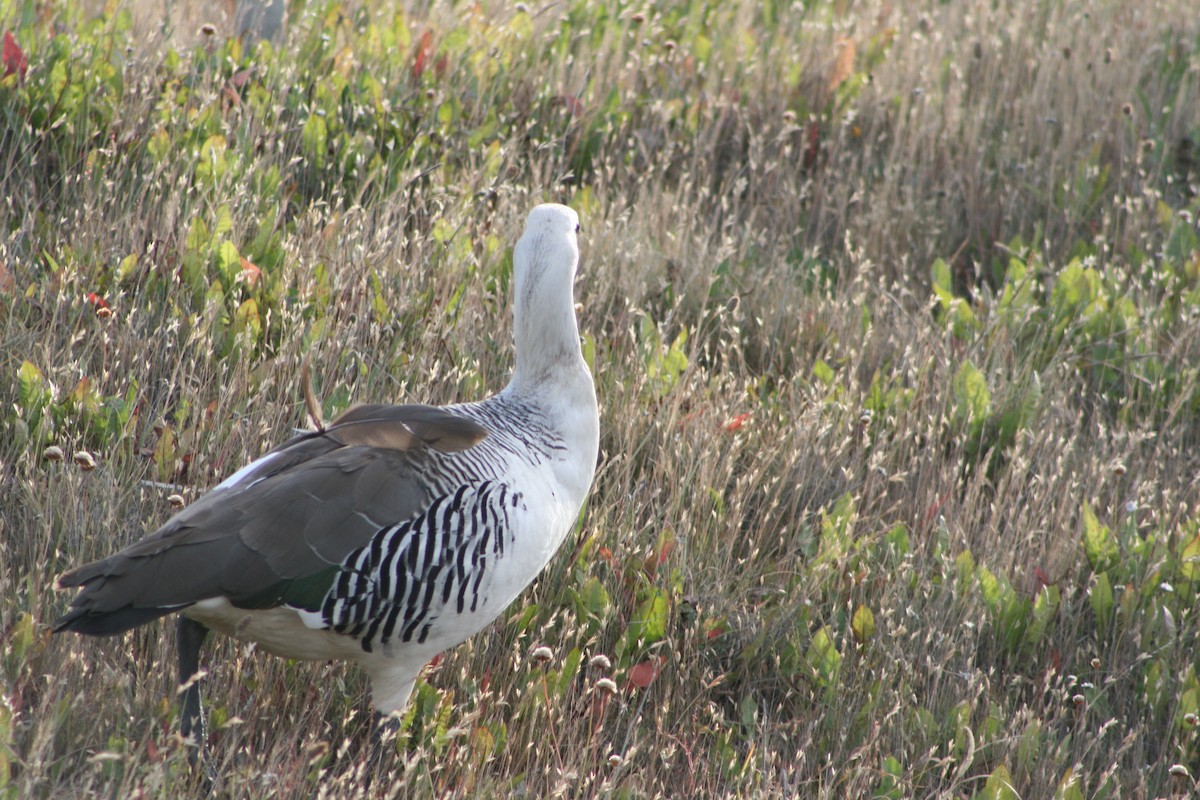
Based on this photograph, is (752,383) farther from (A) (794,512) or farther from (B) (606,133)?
(B) (606,133)

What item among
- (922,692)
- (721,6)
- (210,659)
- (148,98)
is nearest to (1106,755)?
(922,692)

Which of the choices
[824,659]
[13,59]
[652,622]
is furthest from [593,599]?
[13,59]

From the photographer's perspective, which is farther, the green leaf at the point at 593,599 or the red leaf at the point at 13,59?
the red leaf at the point at 13,59

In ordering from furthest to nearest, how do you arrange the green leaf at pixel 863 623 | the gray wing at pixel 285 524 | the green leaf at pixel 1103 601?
the green leaf at pixel 1103 601 < the green leaf at pixel 863 623 < the gray wing at pixel 285 524

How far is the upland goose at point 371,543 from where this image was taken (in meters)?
2.98

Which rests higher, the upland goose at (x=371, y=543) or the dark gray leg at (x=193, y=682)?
the upland goose at (x=371, y=543)

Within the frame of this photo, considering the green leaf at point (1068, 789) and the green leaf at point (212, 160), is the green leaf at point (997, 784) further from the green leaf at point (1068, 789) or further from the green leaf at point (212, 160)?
the green leaf at point (212, 160)

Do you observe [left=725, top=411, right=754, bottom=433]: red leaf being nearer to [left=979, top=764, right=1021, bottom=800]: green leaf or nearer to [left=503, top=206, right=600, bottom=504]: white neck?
[left=503, top=206, right=600, bottom=504]: white neck

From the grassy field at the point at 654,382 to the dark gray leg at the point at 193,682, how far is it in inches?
3.4

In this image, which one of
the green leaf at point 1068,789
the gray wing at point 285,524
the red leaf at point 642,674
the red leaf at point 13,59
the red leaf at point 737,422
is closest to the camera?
the gray wing at point 285,524

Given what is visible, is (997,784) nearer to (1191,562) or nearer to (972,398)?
(1191,562)

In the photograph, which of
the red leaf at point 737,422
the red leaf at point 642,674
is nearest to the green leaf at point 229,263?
the red leaf at point 737,422

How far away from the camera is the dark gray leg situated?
124 inches

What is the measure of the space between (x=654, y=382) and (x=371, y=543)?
190 centimetres
